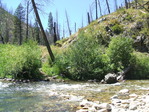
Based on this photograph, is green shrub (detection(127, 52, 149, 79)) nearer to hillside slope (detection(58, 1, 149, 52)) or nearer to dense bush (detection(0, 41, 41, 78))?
dense bush (detection(0, 41, 41, 78))

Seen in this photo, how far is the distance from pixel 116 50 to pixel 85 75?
486 cm

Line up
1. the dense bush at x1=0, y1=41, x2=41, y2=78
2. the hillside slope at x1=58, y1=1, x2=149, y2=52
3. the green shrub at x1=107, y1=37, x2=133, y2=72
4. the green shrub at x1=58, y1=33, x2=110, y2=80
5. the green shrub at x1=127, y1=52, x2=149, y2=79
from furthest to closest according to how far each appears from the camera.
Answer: the hillside slope at x1=58, y1=1, x2=149, y2=52 → the green shrub at x1=107, y1=37, x2=133, y2=72 → the green shrub at x1=127, y1=52, x2=149, y2=79 → the green shrub at x1=58, y1=33, x2=110, y2=80 → the dense bush at x1=0, y1=41, x2=41, y2=78

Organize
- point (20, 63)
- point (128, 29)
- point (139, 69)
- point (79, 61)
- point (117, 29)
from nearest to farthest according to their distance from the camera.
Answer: point (20, 63) → point (79, 61) → point (139, 69) → point (128, 29) → point (117, 29)

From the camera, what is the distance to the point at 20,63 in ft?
58.0

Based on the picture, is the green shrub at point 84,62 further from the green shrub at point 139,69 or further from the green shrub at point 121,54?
the green shrub at point 139,69

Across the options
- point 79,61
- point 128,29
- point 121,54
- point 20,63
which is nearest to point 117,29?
point 128,29

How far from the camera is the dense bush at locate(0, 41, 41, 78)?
1778cm

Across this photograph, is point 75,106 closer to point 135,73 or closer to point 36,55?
point 36,55

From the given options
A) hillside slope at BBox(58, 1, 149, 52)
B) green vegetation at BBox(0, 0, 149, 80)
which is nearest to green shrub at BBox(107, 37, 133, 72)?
green vegetation at BBox(0, 0, 149, 80)

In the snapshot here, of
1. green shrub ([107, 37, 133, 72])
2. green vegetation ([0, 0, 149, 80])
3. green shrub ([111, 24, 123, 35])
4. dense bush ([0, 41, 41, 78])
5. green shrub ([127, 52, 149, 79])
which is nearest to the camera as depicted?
dense bush ([0, 41, 41, 78])

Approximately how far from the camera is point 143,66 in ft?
70.8

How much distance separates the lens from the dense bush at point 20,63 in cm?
1778

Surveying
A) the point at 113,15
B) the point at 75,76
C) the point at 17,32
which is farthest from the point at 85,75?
the point at 17,32

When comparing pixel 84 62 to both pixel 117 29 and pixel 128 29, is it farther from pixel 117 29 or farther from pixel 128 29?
pixel 128 29
